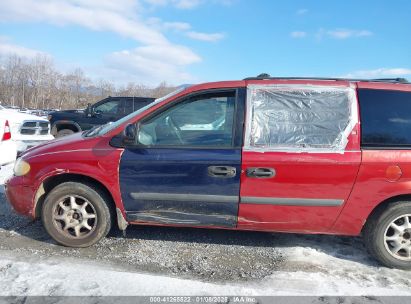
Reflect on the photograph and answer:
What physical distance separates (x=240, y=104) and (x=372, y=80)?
56.8 inches

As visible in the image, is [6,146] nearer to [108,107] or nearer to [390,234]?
Answer: [390,234]

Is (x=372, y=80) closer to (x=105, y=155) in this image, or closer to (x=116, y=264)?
(x=105, y=155)

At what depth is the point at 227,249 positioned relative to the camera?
12.8 ft

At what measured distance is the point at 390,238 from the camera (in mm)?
3551

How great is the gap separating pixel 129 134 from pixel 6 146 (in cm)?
306

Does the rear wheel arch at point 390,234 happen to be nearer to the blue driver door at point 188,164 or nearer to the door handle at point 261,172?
the door handle at point 261,172

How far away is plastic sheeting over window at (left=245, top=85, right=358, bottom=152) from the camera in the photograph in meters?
3.48

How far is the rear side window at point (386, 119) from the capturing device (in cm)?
342

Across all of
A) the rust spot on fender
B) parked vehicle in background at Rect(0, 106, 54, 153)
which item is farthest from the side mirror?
parked vehicle in background at Rect(0, 106, 54, 153)

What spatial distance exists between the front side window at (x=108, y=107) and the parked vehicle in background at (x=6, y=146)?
207 inches

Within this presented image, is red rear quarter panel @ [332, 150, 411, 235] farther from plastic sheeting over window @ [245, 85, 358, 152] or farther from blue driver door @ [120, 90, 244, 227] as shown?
blue driver door @ [120, 90, 244, 227]

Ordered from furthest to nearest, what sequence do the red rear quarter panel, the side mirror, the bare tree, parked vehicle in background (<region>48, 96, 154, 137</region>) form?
the bare tree, parked vehicle in background (<region>48, 96, 154, 137</region>), the side mirror, the red rear quarter panel

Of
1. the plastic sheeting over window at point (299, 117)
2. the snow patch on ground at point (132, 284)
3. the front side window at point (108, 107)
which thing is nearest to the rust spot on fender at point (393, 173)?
the plastic sheeting over window at point (299, 117)

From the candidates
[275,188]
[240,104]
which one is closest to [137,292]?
[275,188]
